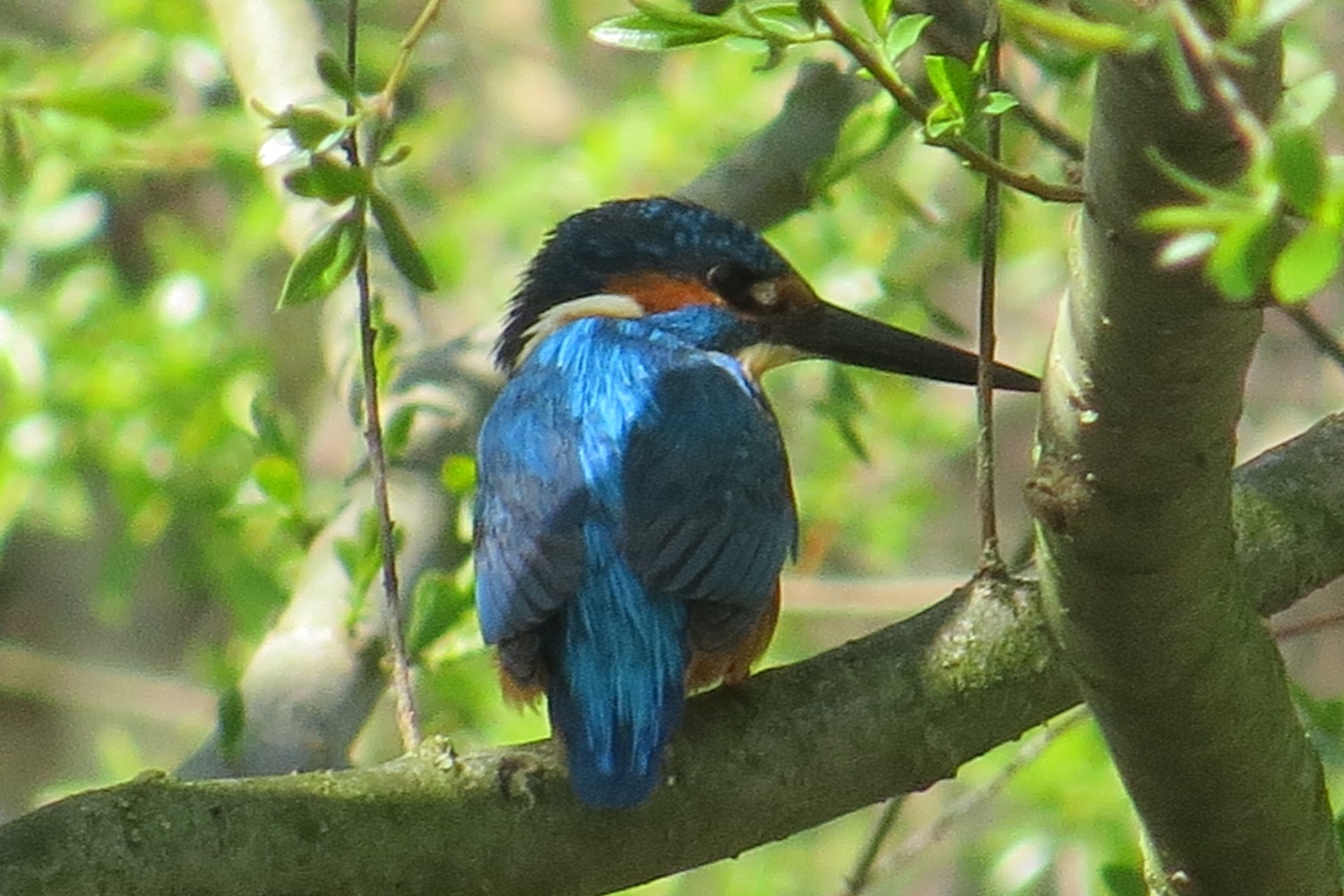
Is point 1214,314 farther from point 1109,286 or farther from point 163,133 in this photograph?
point 163,133

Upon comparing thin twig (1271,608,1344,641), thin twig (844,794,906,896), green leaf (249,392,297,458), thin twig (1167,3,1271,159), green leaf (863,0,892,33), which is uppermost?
thin twig (1167,3,1271,159)

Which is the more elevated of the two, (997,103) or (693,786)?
(997,103)

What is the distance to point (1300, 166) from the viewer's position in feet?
2.95

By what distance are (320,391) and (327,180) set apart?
15.9 feet

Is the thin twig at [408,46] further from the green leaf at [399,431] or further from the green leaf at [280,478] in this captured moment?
the green leaf at [280,478]

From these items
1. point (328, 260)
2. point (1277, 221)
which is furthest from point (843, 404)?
point (1277, 221)

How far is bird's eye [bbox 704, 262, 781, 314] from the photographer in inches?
104

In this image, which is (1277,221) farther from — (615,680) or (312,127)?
(615,680)

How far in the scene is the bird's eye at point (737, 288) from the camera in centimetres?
263

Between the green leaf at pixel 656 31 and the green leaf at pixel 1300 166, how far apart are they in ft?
2.12

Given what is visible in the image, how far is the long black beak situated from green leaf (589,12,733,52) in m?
1.03

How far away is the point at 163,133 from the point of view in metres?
3.73

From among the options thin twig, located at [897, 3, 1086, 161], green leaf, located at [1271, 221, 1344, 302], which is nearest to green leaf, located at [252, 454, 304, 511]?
thin twig, located at [897, 3, 1086, 161]

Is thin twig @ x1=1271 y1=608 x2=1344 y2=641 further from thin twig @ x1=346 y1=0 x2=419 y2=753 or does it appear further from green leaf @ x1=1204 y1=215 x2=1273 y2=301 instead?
green leaf @ x1=1204 y1=215 x2=1273 y2=301
